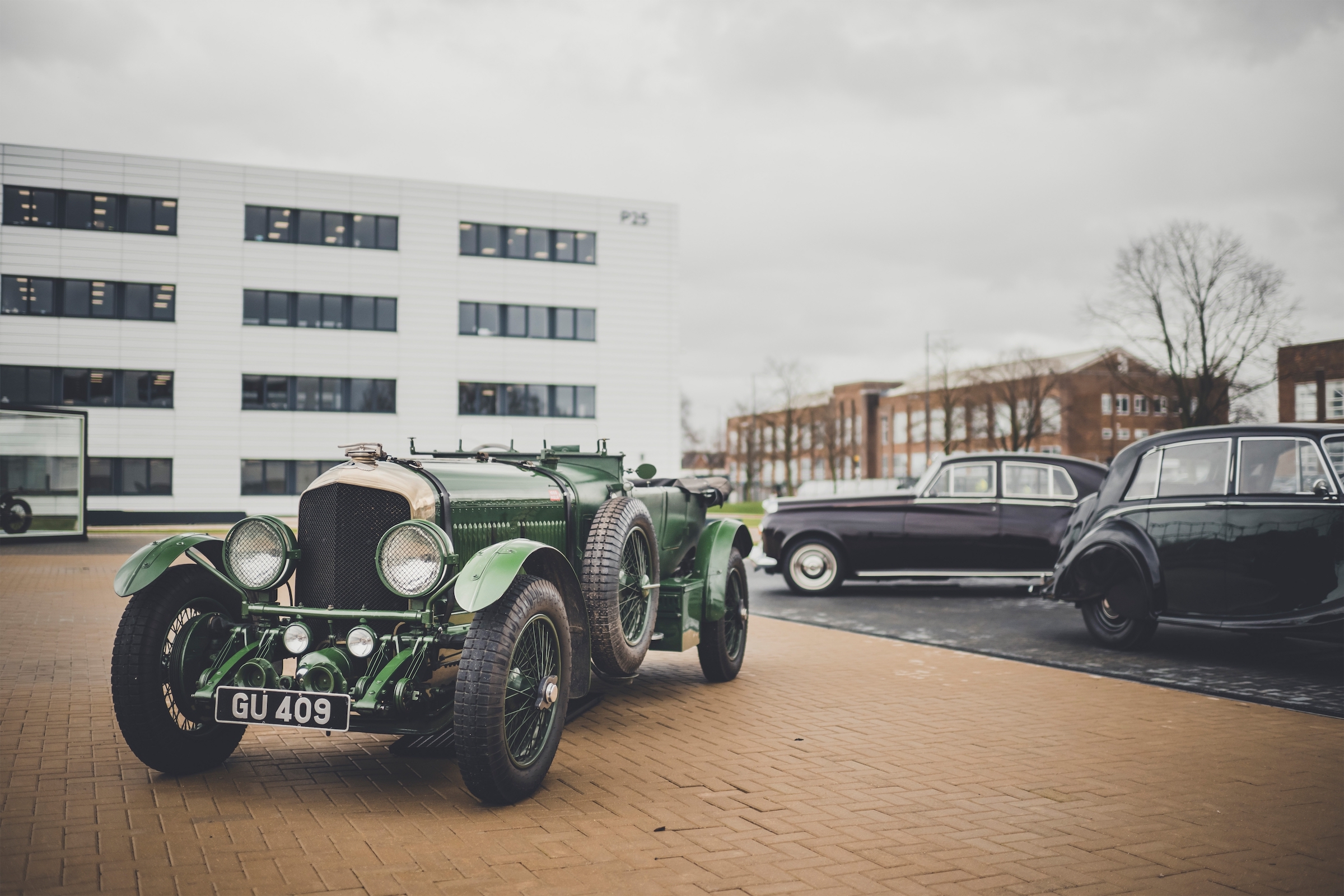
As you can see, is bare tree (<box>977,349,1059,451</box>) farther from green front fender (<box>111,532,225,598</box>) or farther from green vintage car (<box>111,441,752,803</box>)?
green front fender (<box>111,532,225,598</box>)

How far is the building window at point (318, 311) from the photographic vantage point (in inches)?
1356

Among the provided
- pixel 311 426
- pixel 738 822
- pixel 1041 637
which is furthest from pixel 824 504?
pixel 311 426

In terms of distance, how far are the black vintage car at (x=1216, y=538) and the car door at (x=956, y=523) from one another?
3.48m

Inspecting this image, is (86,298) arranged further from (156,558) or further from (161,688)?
(161,688)

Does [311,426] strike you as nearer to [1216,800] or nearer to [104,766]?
[104,766]

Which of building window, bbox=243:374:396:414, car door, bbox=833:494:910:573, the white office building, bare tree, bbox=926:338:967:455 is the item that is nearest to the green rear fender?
car door, bbox=833:494:910:573

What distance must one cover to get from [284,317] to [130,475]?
737 centimetres

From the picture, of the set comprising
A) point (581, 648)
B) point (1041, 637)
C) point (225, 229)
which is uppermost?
point (225, 229)

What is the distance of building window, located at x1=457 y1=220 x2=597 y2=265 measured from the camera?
36781 mm

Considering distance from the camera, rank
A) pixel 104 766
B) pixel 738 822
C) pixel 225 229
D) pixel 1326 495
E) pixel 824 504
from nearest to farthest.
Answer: pixel 738 822 < pixel 104 766 < pixel 1326 495 < pixel 824 504 < pixel 225 229

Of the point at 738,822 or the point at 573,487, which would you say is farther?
the point at 573,487

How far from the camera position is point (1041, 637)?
920 centimetres

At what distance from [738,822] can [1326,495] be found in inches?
216

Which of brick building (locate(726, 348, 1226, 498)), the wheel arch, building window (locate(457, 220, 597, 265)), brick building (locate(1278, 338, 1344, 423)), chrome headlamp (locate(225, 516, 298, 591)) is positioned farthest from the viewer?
brick building (locate(726, 348, 1226, 498))
